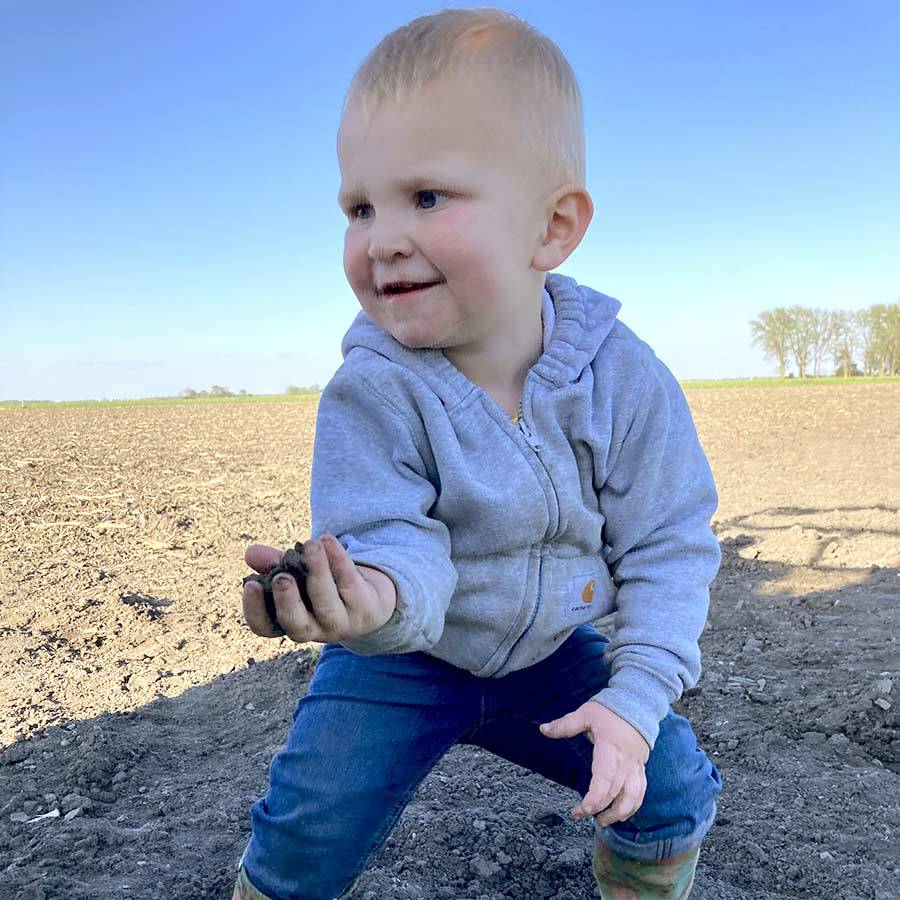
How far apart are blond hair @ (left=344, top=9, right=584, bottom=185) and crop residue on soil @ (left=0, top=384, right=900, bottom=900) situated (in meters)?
1.53

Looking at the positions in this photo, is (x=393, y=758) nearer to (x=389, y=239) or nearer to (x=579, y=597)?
(x=579, y=597)

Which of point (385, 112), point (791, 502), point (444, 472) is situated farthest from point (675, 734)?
point (791, 502)

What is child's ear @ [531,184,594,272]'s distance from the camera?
62.3 inches

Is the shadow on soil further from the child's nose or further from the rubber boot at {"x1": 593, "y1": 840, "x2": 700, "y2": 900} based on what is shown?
the child's nose

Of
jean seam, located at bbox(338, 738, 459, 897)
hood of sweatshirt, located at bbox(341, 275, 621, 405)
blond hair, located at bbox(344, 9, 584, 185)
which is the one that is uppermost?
blond hair, located at bbox(344, 9, 584, 185)

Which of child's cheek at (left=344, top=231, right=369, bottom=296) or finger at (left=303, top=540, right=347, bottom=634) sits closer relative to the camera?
finger at (left=303, top=540, right=347, bottom=634)

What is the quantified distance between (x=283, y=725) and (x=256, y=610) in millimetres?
1914

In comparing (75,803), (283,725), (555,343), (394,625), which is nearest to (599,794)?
(394,625)

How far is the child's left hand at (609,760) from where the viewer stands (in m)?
1.44

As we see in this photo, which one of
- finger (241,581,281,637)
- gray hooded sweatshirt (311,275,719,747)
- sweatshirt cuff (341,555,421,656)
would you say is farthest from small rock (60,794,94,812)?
finger (241,581,281,637)

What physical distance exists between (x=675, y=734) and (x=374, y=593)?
2.41 ft

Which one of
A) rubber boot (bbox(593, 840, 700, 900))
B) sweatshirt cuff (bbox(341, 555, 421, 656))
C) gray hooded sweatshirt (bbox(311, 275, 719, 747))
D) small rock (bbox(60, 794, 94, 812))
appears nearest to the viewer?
sweatshirt cuff (bbox(341, 555, 421, 656))

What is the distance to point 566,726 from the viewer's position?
1.46m

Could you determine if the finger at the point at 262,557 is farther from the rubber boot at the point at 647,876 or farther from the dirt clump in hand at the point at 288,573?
the rubber boot at the point at 647,876
